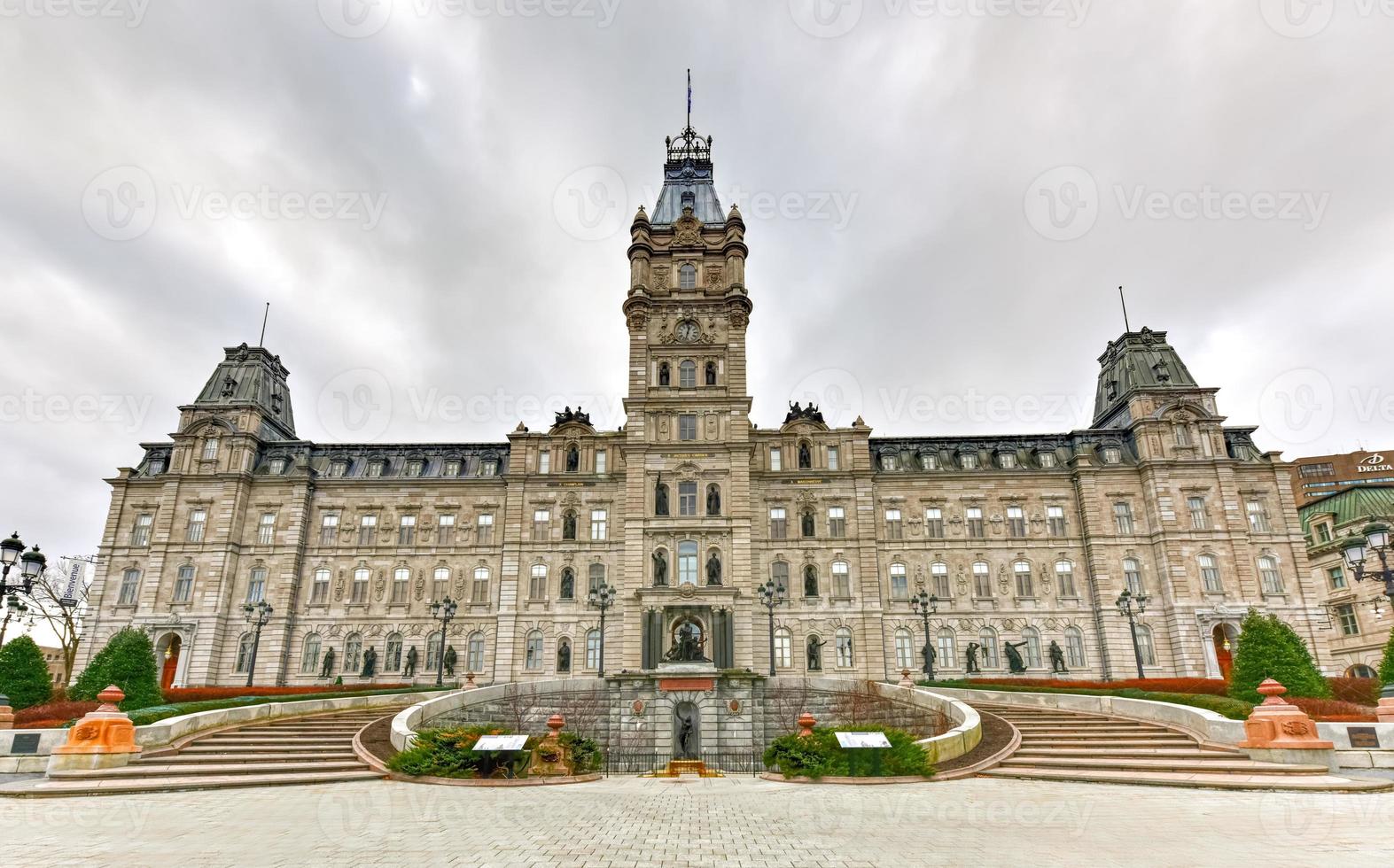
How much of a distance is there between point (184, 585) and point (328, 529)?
8.68 m

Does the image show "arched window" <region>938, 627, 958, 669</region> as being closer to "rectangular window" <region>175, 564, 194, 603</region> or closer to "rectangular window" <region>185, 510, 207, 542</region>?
"rectangular window" <region>175, 564, 194, 603</region>

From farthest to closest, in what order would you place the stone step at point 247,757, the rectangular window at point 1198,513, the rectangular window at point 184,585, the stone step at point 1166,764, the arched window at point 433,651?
the rectangular window at point 1198,513, the rectangular window at point 184,585, the arched window at point 433,651, the stone step at point 247,757, the stone step at point 1166,764

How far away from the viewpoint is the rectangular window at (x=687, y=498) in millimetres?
45750

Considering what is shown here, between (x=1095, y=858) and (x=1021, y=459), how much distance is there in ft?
151

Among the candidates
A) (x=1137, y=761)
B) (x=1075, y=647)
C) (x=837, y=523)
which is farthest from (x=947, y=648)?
(x=1137, y=761)

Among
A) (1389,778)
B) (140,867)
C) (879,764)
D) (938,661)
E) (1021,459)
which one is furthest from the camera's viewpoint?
(1021,459)

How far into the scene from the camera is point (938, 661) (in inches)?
1836

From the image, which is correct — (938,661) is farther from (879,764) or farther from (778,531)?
(879,764)

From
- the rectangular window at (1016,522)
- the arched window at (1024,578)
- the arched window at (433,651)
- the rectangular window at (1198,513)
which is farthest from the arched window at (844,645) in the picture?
the arched window at (433,651)

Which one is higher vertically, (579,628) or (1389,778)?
(579,628)

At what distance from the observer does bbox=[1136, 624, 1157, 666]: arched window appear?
45656 millimetres

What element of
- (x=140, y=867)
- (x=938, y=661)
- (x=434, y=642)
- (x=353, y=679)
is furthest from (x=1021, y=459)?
(x=140, y=867)

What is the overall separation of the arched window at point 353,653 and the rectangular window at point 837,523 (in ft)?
98.8

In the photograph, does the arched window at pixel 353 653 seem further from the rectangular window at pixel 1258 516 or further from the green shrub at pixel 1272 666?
the rectangular window at pixel 1258 516
